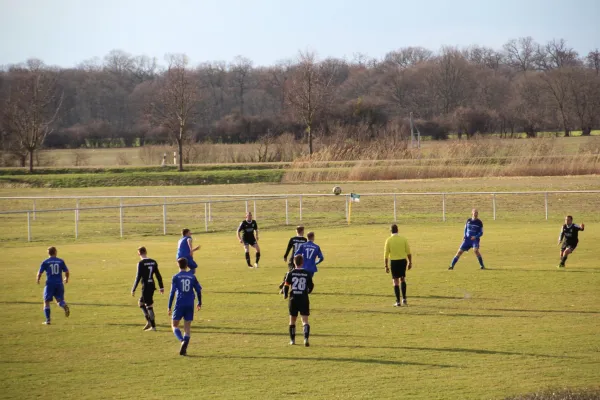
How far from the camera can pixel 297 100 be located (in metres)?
76.7

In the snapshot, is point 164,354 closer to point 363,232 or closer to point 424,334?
point 424,334

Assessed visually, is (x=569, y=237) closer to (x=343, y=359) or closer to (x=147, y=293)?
(x=343, y=359)

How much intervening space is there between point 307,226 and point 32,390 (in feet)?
91.5

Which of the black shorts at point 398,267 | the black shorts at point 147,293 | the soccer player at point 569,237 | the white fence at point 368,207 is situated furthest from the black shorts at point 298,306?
the white fence at point 368,207

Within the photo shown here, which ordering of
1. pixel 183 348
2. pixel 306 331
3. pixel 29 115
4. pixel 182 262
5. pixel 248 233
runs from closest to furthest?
1. pixel 182 262
2. pixel 183 348
3. pixel 306 331
4. pixel 248 233
5. pixel 29 115

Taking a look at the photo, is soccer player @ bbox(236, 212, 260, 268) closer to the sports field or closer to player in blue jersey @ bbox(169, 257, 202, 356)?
the sports field

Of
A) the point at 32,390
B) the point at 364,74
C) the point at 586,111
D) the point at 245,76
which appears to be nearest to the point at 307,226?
the point at 32,390

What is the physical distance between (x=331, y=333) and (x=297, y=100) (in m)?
60.9

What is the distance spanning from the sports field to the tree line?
1867 inches

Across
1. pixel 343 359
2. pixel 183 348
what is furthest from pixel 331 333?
pixel 183 348

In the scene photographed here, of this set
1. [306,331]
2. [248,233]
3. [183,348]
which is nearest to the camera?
[183,348]

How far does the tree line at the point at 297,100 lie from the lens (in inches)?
3059

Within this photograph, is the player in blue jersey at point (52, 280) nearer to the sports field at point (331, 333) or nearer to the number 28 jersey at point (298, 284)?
the sports field at point (331, 333)

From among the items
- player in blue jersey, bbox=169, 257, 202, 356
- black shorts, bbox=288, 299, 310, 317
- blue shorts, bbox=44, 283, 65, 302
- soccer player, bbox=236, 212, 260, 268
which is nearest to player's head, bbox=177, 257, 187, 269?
player in blue jersey, bbox=169, 257, 202, 356
